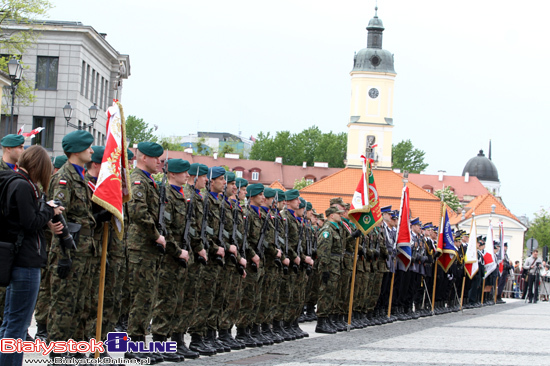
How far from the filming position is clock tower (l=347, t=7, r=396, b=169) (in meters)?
109

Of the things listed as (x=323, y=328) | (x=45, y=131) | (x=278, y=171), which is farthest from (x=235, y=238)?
(x=278, y=171)

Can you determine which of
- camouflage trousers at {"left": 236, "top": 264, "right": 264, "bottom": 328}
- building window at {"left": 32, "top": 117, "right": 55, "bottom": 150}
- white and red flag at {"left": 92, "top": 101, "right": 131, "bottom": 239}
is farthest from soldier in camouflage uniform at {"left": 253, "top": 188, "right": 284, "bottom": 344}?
building window at {"left": 32, "top": 117, "right": 55, "bottom": 150}

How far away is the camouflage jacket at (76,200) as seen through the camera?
325 inches

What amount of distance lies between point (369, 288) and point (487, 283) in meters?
14.6

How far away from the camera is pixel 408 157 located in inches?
5320

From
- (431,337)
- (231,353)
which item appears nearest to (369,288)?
(431,337)

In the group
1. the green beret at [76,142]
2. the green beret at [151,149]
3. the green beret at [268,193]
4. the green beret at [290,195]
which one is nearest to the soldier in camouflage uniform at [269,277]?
the green beret at [268,193]

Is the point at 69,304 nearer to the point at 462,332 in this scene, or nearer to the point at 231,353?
the point at 231,353

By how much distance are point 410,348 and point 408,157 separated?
12413cm

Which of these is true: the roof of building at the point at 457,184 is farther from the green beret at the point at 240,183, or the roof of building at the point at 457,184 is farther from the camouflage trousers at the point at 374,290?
the green beret at the point at 240,183

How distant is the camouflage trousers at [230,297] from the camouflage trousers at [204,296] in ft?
1.42

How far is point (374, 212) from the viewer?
16797 mm

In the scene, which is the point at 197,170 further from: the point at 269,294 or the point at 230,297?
the point at 269,294

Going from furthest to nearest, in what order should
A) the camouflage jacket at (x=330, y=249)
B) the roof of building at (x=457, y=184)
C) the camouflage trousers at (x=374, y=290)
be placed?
the roof of building at (x=457, y=184) → the camouflage trousers at (x=374, y=290) → the camouflage jacket at (x=330, y=249)
